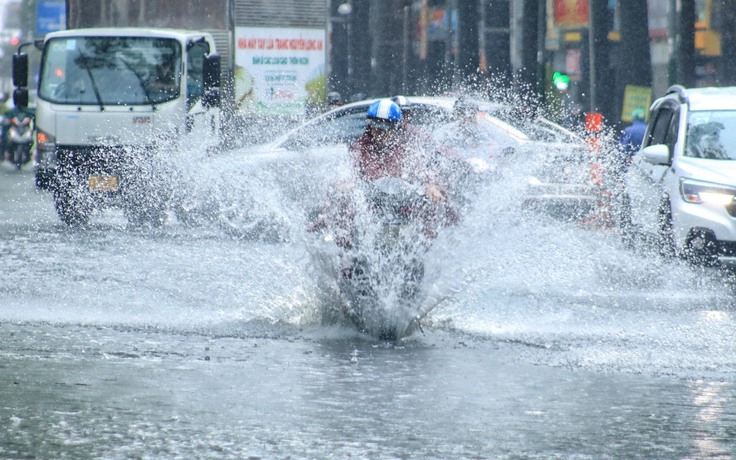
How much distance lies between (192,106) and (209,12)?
21.4 feet

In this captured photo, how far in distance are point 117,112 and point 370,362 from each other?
12364mm

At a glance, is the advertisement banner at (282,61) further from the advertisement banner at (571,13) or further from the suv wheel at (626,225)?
the suv wheel at (626,225)

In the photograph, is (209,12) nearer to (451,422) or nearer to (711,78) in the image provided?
(711,78)

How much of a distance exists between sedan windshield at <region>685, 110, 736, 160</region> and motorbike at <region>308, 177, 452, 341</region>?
5.45m

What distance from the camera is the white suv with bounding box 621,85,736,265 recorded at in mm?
13508

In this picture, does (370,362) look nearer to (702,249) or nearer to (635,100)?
(702,249)

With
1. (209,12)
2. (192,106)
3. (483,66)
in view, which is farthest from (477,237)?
(483,66)

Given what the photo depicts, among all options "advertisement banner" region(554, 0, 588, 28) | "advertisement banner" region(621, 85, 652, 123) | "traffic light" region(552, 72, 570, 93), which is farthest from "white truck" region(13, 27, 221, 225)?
"advertisement banner" region(554, 0, 588, 28)

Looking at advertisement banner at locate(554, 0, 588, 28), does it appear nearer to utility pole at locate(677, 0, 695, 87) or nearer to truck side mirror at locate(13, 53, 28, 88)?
utility pole at locate(677, 0, 695, 87)

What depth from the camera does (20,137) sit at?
123 feet

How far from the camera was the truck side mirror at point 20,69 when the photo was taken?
2123 centimetres

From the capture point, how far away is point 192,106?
68.1ft

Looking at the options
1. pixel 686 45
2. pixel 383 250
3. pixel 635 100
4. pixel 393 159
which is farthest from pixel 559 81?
pixel 383 250

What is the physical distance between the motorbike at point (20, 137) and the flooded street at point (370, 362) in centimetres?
2364
